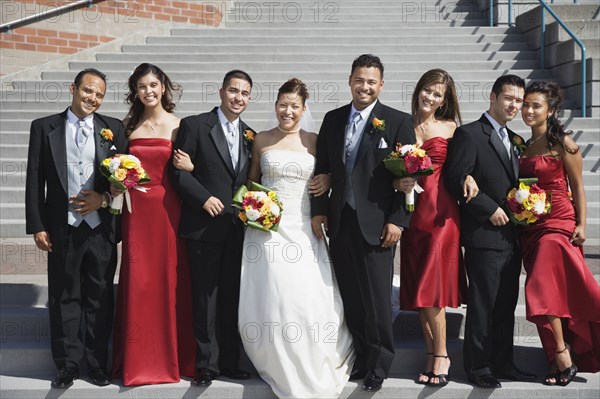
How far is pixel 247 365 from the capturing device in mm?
5285

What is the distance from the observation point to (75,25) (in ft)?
40.9

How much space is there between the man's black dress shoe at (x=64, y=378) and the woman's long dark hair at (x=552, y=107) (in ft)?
12.2

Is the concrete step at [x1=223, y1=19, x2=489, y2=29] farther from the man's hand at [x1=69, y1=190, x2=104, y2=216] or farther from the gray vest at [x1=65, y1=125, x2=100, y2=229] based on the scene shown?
the man's hand at [x1=69, y1=190, x2=104, y2=216]

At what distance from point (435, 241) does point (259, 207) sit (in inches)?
49.3

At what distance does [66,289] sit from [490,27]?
10.1 m

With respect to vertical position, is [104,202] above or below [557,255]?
above

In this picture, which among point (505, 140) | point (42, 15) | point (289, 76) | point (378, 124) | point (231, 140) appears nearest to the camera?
point (378, 124)

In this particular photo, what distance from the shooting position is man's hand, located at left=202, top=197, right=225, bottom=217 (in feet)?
15.8

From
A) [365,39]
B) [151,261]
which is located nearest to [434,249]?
[151,261]

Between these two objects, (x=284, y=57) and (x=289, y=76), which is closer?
(x=289, y=76)

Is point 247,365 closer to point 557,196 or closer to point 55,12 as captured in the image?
point 557,196

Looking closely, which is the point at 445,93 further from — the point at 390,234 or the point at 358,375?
the point at 358,375

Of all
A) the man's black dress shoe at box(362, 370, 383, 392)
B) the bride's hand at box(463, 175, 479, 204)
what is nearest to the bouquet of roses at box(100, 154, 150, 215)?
the man's black dress shoe at box(362, 370, 383, 392)

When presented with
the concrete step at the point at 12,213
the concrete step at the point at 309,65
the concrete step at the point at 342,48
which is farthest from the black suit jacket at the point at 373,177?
the concrete step at the point at 342,48
